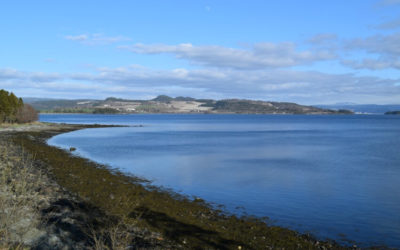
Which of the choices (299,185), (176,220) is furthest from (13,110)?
(176,220)

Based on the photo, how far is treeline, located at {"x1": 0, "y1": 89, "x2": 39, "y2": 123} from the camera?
8429 cm

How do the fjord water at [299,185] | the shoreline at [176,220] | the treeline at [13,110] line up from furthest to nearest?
the treeline at [13,110] < the fjord water at [299,185] < the shoreline at [176,220]

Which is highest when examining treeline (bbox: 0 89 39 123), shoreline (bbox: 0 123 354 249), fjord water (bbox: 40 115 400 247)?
treeline (bbox: 0 89 39 123)

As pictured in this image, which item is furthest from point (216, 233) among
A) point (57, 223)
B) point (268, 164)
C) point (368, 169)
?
point (368, 169)

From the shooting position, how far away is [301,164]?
39.6 meters

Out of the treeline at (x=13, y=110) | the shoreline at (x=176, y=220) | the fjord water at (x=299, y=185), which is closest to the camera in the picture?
the shoreline at (x=176, y=220)

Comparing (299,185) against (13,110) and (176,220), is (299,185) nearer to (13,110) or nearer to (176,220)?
(176,220)

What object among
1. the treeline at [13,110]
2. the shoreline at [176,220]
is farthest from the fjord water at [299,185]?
the treeline at [13,110]

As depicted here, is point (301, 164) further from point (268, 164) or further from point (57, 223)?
point (57, 223)

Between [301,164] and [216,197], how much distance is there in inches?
787

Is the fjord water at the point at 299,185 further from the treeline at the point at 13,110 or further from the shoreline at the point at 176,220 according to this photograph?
the treeline at the point at 13,110

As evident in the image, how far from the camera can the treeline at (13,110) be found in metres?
84.3

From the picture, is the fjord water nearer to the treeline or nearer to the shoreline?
the shoreline

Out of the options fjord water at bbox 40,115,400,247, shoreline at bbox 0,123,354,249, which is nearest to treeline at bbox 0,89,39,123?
fjord water at bbox 40,115,400,247
